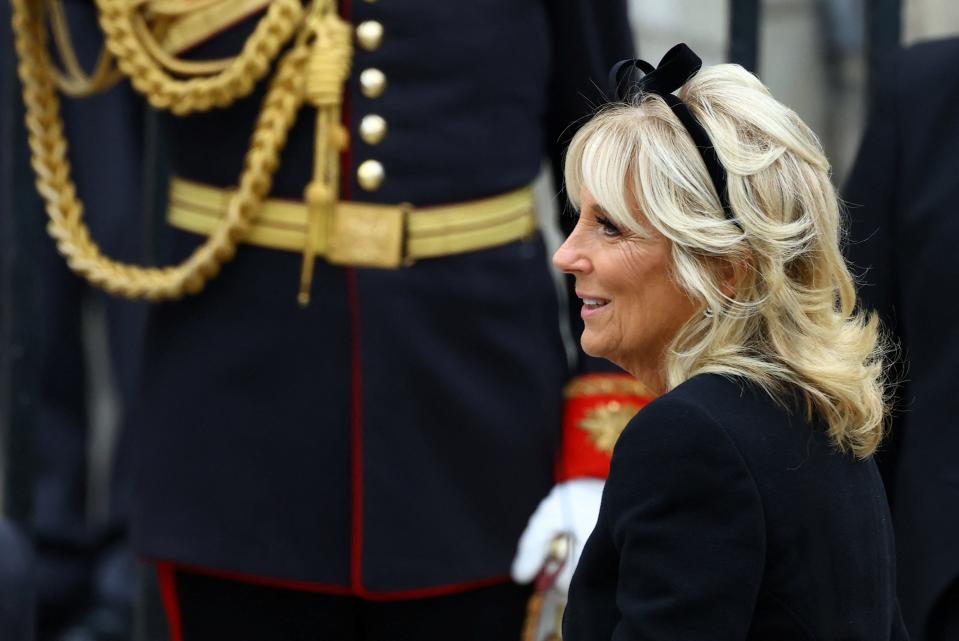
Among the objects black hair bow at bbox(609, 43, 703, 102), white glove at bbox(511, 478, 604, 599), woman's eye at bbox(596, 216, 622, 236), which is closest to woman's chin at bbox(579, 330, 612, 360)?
woman's eye at bbox(596, 216, 622, 236)

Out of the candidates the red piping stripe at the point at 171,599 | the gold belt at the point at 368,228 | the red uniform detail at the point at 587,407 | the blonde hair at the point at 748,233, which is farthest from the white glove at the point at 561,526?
the blonde hair at the point at 748,233

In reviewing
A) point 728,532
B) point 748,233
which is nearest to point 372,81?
point 748,233

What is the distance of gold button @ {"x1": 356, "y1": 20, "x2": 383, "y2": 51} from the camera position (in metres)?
2.47

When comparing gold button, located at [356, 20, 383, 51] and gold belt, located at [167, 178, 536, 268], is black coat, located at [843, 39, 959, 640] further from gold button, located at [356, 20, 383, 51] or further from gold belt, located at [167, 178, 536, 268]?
gold button, located at [356, 20, 383, 51]

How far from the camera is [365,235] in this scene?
8.18 ft

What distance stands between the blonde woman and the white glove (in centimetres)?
59

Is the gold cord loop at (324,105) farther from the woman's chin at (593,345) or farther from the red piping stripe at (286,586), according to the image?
the woman's chin at (593,345)

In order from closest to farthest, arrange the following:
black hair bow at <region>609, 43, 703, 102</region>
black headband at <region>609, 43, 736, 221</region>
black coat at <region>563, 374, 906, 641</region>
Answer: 1. black coat at <region>563, 374, 906, 641</region>
2. black headband at <region>609, 43, 736, 221</region>
3. black hair bow at <region>609, 43, 703, 102</region>

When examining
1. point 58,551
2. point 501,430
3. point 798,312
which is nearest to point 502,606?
point 501,430

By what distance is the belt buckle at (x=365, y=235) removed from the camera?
248cm

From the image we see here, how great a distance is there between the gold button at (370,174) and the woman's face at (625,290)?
2.09ft

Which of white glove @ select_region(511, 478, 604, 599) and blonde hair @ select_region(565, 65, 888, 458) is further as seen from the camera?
white glove @ select_region(511, 478, 604, 599)

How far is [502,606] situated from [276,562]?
0.32 metres

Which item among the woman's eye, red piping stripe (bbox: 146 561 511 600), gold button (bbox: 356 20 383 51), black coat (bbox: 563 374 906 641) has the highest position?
gold button (bbox: 356 20 383 51)
